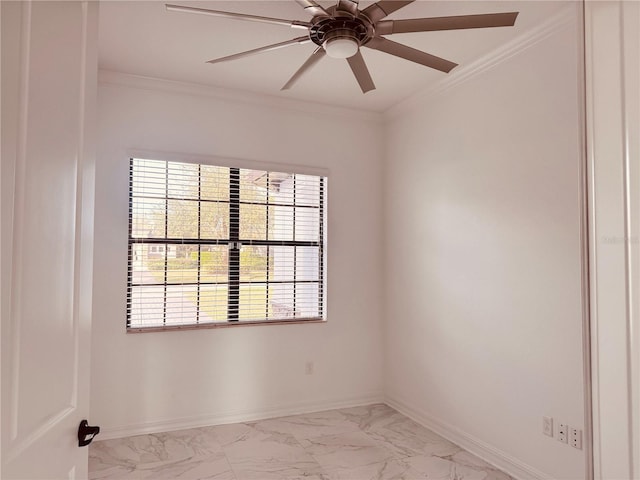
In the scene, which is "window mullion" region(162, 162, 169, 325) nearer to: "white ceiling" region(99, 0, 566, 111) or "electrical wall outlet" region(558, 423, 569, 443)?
"white ceiling" region(99, 0, 566, 111)

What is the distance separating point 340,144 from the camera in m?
4.07

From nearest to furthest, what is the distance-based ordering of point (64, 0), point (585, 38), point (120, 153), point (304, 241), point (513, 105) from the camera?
point (585, 38), point (64, 0), point (513, 105), point (120, 153), point (304, 241)

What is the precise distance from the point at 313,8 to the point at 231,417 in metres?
3.08

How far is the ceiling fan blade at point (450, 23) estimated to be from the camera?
5.63 ft

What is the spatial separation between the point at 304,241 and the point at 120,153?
1.67 m

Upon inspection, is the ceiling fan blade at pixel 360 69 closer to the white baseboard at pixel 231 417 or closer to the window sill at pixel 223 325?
the window sill at pixel 223 325

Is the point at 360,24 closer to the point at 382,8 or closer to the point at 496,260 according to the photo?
the point at 382,8

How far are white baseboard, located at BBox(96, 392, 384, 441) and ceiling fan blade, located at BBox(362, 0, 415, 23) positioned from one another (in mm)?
3083

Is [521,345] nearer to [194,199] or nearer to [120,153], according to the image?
[194,199]

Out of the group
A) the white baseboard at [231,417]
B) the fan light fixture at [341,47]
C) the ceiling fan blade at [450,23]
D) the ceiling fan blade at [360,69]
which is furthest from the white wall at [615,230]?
the white baseboard at [231,417]

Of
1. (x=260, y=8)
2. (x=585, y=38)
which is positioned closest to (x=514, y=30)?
(x=260, y=8)

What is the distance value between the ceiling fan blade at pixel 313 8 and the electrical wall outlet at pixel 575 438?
2459mm

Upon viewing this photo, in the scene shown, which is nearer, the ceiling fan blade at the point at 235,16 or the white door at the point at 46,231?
the white door at the point at 46,231

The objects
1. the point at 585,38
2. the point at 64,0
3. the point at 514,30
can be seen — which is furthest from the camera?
the point at 514,30
